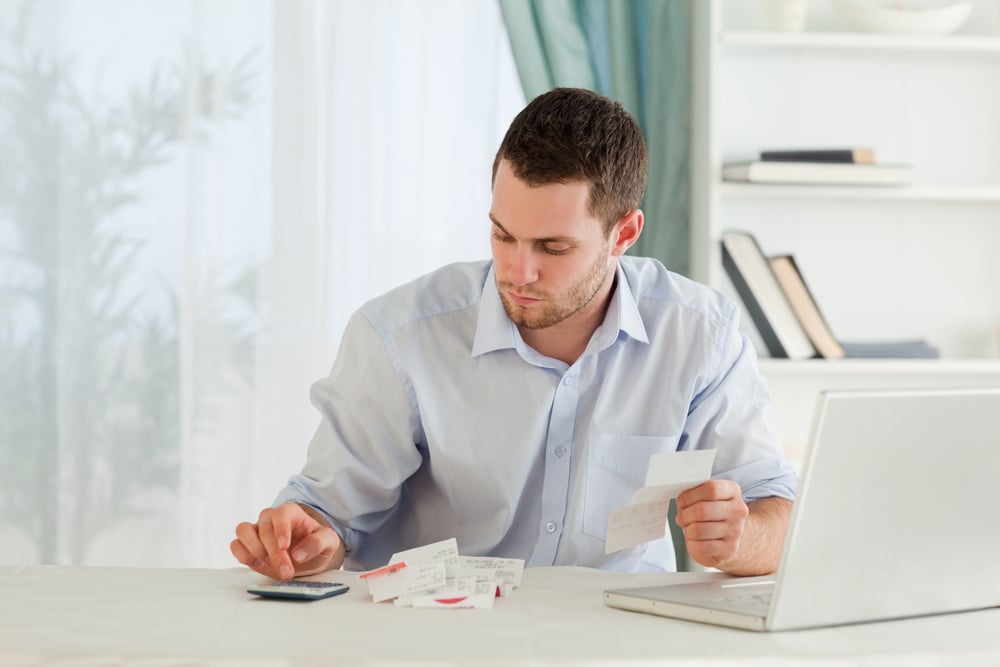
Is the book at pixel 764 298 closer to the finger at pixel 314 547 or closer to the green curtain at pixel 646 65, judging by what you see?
the green curtain at pixel 646 65

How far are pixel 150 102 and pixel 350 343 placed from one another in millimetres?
1401

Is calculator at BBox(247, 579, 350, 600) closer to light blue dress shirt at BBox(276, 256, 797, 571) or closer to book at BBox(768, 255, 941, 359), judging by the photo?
light blue dress shirt at BBox(276, 256, 797, 571)

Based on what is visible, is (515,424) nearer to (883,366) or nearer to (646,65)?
(883,366)

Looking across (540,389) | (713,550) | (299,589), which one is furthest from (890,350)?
(299,589)

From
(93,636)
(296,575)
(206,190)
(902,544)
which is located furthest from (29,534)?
(902,544)

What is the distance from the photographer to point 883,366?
8.27 feet

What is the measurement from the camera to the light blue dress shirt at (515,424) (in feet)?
5.24

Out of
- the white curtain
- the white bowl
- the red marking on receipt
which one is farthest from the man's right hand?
the white bowl

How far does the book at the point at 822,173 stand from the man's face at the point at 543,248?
101 centimetres

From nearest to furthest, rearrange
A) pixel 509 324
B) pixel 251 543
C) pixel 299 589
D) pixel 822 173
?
pixel 299 589
pixel 251 543
pixel 509 324
pixel 822 173

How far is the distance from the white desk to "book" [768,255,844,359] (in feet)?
4.66

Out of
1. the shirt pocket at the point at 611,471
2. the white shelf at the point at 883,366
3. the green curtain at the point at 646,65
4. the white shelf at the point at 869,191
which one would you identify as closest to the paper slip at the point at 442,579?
the shirt pocket at the point at 611,471

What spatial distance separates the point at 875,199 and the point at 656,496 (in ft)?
5.61

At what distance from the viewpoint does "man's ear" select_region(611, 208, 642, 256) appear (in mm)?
1645
